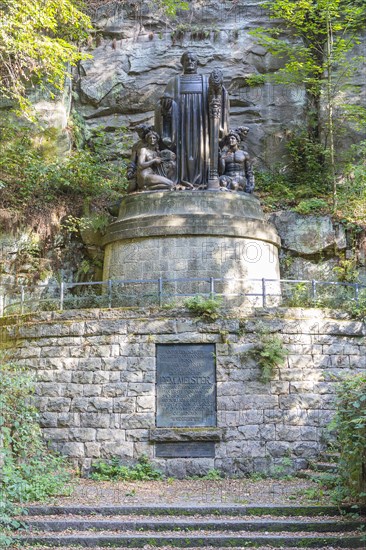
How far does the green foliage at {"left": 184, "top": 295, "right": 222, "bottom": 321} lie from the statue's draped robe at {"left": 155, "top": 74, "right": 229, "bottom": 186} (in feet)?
13.2

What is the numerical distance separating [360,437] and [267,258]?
6.78 meters


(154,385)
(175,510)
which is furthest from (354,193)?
(175,510)

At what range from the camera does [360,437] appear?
8.70 m

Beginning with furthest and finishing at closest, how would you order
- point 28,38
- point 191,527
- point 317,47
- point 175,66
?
point 175,66 < point 317,47 < point 28,38 < point 191,527

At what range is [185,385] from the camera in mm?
12352

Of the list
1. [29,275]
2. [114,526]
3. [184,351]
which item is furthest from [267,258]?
[114,526]

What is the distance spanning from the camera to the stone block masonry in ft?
40.0

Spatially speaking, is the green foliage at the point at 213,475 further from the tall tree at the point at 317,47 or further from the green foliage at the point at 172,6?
the green foliage at the point at 172,6

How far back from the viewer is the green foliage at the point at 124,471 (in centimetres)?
1181

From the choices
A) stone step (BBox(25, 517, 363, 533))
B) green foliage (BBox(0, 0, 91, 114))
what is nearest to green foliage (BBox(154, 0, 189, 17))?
green foliage (BBox(0, 0, 91, 114))

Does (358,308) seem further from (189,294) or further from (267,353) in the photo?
(189,294)

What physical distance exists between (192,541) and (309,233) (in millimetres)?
12324

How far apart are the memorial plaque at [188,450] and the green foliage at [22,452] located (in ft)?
5.61

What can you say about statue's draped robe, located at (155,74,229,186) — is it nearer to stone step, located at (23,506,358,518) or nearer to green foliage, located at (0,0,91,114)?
green foliage, located at (0,0,91,114)
